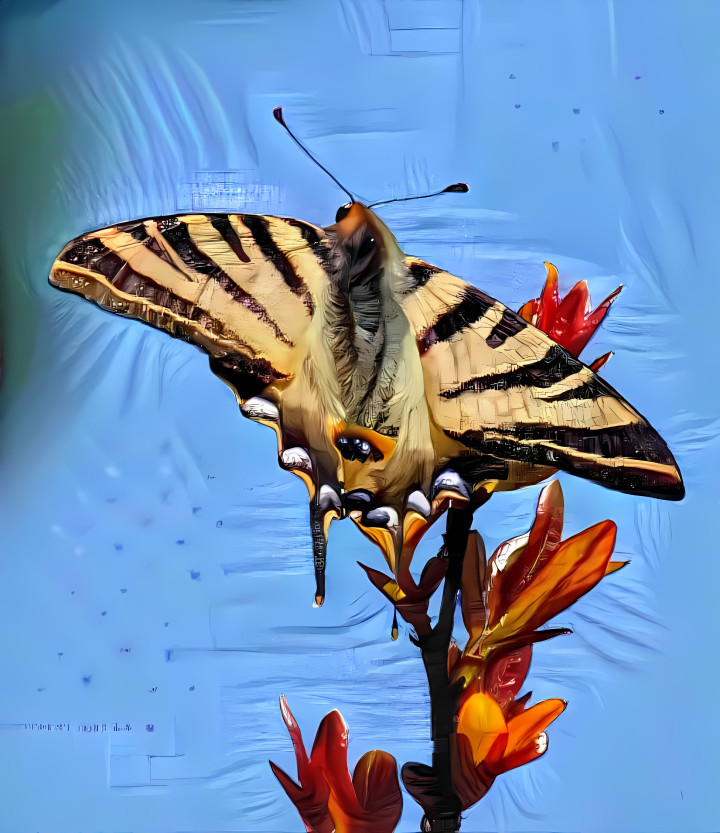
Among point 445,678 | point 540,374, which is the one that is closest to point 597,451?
point 540,374

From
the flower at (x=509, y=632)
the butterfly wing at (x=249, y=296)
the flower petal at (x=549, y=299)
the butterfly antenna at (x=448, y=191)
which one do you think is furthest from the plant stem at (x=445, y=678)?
the butterfly antenna at (x=448, y=191)

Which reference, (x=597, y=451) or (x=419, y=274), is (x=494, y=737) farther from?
(x=419, y=274)

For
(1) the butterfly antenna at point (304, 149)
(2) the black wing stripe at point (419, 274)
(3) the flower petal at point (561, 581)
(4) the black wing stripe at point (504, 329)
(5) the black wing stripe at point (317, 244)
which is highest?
(1) the butterfly antenna at point (304, 149)

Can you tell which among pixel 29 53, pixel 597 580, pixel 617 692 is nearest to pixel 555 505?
pixel 597 580

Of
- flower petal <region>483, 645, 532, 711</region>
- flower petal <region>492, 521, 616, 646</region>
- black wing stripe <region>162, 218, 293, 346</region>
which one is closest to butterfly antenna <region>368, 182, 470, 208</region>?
black wing stripe <region>162, 218, 293, 346</region>

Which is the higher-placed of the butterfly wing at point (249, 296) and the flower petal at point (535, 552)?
the butterfly wing at point (249, 296)

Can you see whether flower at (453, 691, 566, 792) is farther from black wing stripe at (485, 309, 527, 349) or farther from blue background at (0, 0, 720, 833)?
black wing stripe at (485, 309, 527, 349)

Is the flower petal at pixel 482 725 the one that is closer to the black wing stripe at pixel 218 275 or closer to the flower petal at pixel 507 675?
the flower petal at pixel 507 675
